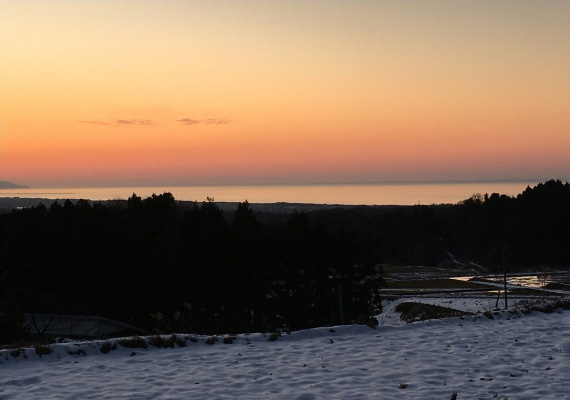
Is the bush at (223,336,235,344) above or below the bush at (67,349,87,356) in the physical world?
below

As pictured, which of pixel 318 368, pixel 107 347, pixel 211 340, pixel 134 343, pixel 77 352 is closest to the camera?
pixel 318 368

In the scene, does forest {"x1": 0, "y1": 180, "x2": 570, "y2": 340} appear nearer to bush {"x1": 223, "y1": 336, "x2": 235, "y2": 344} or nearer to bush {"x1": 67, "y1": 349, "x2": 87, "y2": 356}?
bush {"x1": 223, "y1": 336, "x2": 235, "y2": 344}

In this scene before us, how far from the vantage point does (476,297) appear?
46.2 meters

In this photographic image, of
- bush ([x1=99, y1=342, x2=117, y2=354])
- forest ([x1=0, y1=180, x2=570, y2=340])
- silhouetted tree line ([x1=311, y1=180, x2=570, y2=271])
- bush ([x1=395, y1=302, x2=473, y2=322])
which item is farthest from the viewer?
silhouetted tree line ([x1=311, y1=180, x2=570, y2=271])

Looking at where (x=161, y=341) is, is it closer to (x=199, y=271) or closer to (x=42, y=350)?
(x=42, y=350)

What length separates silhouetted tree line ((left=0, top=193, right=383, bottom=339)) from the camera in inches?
1337

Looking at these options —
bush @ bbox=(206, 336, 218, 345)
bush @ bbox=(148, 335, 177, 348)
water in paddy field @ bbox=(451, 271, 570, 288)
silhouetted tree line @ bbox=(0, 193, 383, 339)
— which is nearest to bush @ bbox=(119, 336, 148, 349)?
bush @ bbox=(148, 335, 177, 348)

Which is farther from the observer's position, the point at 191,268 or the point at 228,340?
the point at 191,268

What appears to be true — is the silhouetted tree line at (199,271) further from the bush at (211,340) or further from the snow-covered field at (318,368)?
the snow-covered field at (318,368)

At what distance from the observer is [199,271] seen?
35844mm

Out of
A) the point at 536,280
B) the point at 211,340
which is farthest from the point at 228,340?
the point at 536,280

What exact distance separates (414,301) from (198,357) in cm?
3847

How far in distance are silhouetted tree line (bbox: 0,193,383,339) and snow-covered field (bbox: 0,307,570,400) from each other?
21.0 m

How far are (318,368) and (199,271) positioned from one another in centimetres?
→ 2675
